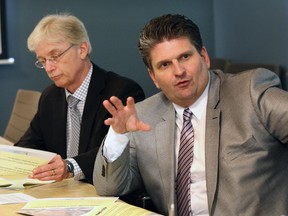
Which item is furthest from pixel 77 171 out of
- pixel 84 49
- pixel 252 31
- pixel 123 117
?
pixel 252 31

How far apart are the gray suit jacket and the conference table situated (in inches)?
4.4

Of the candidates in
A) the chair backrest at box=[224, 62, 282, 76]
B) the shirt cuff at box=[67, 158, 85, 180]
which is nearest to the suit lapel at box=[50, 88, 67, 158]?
the shirt cuff at box=[67, 158, 85, 180]

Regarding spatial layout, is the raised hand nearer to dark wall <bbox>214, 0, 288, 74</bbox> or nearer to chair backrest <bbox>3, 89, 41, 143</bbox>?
chair backrest <bbox>3, 89, 41, 143</bbox>

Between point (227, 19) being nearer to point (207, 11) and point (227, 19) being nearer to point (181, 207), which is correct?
point (207, 11)

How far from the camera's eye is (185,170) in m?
2.25

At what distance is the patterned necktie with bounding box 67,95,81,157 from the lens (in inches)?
118

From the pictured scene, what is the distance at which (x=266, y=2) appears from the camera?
15.6 feet

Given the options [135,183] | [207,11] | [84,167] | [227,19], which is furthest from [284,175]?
[207,11]

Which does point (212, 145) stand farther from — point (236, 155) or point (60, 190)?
point (60, 190)

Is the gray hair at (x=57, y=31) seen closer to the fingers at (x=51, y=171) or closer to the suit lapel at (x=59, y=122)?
the suit lapel at (x=59, y=122)

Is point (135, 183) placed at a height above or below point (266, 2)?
below

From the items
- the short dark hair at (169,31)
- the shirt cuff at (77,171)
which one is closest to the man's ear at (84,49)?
the shirt cuff at (77,171)

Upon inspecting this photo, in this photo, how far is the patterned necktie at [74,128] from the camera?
3006 mm

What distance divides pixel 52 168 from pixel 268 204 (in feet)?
3.09
